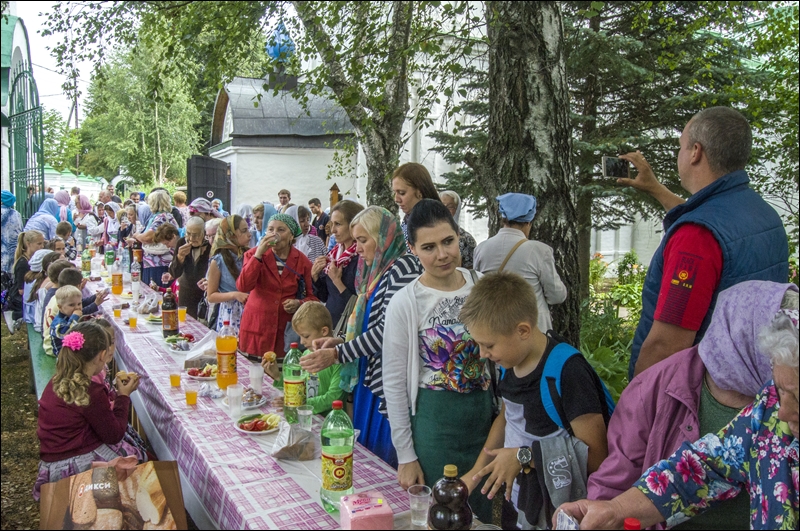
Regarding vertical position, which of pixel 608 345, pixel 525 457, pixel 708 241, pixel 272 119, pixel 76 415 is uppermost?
pixel 272 119

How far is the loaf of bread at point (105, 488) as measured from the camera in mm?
1961

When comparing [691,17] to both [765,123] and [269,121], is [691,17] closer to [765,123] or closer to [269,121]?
[765,123]

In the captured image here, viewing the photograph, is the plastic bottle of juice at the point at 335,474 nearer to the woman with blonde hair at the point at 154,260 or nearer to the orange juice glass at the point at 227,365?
the orange juice glass at the point at 227,365

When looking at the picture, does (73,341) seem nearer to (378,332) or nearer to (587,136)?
(378,332)

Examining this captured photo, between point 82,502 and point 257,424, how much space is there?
95 cm

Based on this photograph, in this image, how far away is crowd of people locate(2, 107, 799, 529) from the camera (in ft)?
5.77

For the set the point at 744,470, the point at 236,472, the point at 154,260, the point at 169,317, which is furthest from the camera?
the point at 154,260

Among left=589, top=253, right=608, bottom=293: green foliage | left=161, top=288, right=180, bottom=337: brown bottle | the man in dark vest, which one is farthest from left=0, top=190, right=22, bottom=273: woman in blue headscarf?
left=589, top=253, right=608, bottom=293: green foliage

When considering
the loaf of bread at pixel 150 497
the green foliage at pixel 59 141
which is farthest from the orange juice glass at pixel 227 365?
the green foliage at pixel 59 141

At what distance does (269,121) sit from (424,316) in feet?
51.6

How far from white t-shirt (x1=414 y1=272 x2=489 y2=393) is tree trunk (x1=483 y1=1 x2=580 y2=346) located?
1885 mm

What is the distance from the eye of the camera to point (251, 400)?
316 cm

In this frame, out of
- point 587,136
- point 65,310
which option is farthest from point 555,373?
point 587,136

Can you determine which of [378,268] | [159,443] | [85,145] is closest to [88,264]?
[159,443]
